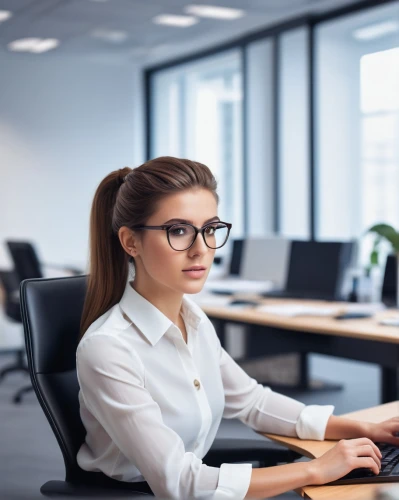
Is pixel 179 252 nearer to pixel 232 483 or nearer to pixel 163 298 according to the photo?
pixel 163 298

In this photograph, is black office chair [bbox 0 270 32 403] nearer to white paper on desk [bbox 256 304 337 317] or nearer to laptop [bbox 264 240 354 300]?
laptop [bbox 264 240 354 300]

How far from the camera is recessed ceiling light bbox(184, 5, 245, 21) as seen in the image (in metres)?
→ 5.04

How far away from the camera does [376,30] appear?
5.52 metres

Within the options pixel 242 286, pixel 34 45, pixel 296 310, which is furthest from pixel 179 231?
pixel 34 45

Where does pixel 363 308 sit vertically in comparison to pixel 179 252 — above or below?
below

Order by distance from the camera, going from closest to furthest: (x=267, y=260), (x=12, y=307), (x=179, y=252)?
1. (x=179, y=252)
2. (x=267, y=260)
3. (x=12, y=307)

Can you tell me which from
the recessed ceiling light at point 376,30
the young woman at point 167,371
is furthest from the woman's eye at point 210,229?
the recessed ceiling light at point 376,30

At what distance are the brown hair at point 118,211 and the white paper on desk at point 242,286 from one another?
9.30 ft

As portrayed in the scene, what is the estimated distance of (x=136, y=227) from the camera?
4.51 feet

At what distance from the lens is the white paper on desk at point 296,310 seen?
3.35m

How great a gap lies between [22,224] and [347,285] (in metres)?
3.44

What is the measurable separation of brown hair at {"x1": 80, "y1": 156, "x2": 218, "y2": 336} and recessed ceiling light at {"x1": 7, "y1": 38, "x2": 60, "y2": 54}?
485 cm

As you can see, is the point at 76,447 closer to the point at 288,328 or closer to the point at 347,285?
the point at 288,328

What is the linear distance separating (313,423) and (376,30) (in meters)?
4.64
